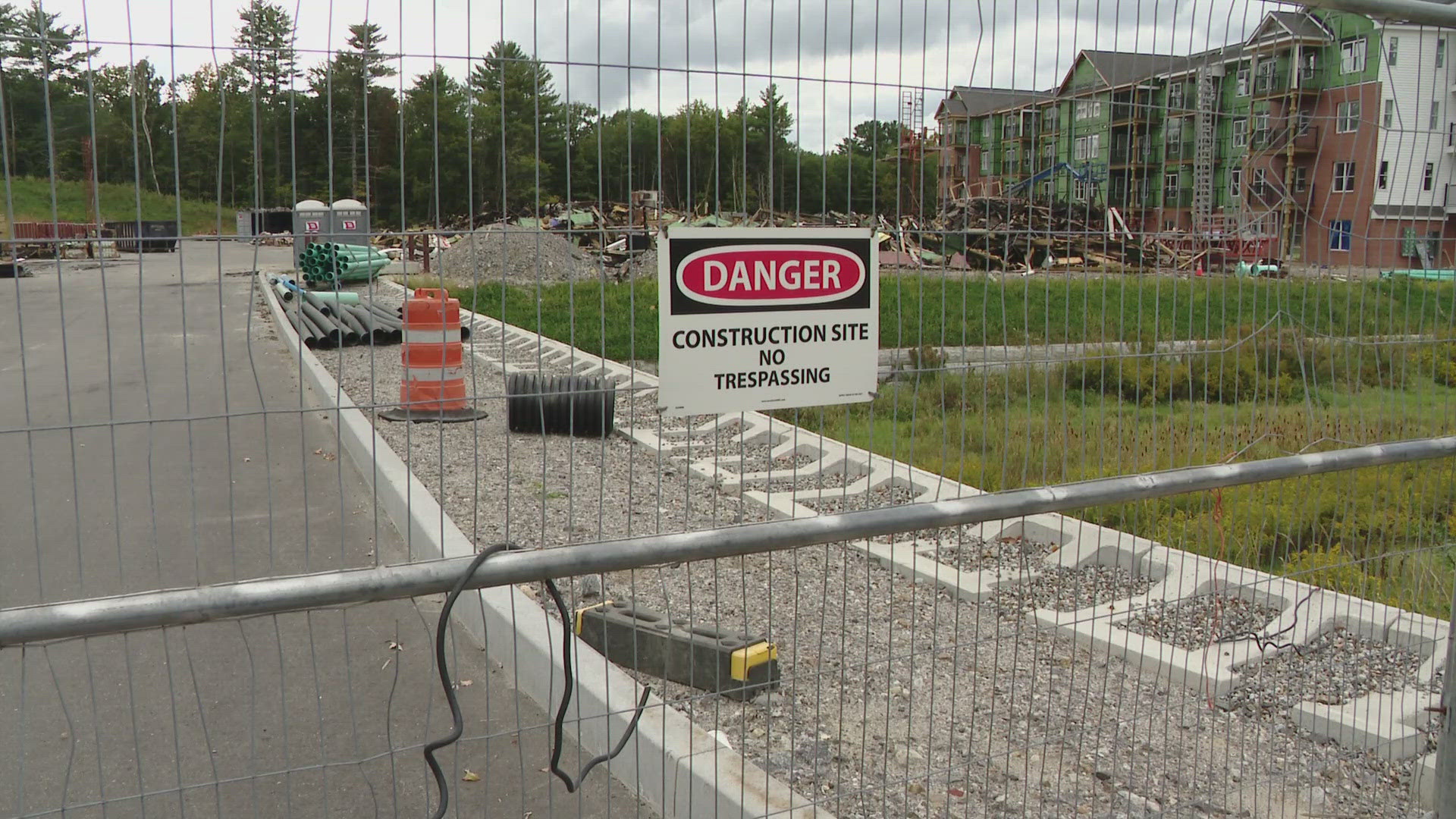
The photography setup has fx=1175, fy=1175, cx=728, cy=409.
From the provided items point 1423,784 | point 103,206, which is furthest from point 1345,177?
point 103,206

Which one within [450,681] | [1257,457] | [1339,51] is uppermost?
[1339,51]

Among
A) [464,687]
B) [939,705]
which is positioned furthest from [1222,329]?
[464,687]

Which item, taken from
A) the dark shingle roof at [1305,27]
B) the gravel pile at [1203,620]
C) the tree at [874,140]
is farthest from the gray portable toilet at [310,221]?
the gravel pile at [1203,620]

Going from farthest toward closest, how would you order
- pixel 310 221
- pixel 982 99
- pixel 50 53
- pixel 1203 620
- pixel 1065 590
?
pixel 1065 590
pixel 1203 620
pixel 982 99
pixel 310 221
pixel 50 53

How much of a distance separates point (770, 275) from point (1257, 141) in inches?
86.5

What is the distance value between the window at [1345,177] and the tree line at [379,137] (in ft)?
7.41

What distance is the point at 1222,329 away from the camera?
4762 mm

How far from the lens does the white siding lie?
15.3ft

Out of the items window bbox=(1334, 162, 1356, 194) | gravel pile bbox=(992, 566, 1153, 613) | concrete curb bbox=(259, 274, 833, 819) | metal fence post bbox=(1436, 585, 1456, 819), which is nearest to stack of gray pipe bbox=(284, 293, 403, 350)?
concrete curb bbox=(259, 274, 833, 819)

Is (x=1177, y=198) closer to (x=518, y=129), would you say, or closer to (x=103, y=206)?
(x=518, y=129)

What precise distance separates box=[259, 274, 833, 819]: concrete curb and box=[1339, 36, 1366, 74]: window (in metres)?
3.46

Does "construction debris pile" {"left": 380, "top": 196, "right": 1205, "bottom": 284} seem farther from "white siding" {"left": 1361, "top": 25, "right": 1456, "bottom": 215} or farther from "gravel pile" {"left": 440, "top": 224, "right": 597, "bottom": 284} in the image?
"white siding" {"left": 1361, "top": 25, "right": 1456, "bottom": 215}

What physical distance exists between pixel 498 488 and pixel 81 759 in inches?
174

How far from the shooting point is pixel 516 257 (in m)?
3.98
